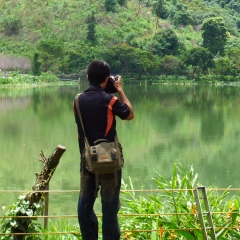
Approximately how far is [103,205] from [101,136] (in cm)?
35

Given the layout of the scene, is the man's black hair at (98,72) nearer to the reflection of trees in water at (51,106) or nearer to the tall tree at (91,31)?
the reflection of trees in water at (51,106)

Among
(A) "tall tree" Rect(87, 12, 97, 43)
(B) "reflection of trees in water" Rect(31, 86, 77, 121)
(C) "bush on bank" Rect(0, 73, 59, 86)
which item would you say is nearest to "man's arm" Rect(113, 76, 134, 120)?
(B) "reflection of trees in water" Rect(31, 86, 77, 121)

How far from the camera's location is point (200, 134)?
16.2m

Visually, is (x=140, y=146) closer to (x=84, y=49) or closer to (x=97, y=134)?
(x=97, y=134)

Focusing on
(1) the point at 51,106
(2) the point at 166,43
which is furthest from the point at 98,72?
(2) the point at 166,43

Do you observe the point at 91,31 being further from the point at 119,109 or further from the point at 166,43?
the point at 119,109

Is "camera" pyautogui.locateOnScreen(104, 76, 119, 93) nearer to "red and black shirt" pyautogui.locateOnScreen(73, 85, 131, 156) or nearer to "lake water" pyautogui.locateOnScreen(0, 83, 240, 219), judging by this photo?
"red and black shirt" pyautogui.locateOnScreen(73, 85, 131, 156)

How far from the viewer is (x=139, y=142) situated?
47.9 feet

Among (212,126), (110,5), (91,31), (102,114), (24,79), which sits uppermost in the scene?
(110,5)

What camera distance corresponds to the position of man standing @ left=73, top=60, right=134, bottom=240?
9.80ft

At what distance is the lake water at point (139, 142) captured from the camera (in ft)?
32.1

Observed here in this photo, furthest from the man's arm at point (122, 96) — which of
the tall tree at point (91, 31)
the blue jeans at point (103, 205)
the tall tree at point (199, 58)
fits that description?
the tall tree at point (91, 31)

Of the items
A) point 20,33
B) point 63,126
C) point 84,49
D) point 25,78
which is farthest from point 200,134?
point 20,33

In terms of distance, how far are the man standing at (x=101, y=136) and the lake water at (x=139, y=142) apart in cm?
428
